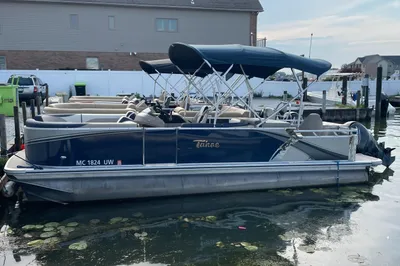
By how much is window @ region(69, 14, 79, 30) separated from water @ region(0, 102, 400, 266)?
25.0m

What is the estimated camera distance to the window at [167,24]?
3100 centimetres

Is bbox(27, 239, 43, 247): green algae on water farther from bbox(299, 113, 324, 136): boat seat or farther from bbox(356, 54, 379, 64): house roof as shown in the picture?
bbox(356, 54, 379, 64): house roof

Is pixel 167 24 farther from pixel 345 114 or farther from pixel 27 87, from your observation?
pixel 345 114

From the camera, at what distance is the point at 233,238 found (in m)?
6.03

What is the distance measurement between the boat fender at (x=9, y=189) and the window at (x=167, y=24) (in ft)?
83.8

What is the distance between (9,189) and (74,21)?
25100mm

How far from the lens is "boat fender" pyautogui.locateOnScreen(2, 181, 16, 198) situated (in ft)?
23.2

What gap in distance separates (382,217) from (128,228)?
14.6ft

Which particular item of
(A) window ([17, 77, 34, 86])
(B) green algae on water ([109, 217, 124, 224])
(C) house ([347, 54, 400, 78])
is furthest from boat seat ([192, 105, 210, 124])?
(C) house ([347, 54, 400, 78])

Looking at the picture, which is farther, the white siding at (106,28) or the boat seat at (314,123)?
the white siding at (106,28)

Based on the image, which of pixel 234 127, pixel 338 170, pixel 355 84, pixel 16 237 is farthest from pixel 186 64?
pixel 355 84

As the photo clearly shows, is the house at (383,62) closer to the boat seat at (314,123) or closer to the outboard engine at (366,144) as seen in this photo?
the outboard engine at (366,144)

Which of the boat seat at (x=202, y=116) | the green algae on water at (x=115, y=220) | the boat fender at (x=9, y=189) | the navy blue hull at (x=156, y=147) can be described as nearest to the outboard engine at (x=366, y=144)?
the navy blue hull at (x=156, y=147)

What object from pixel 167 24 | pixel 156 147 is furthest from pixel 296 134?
pixel 167 24
